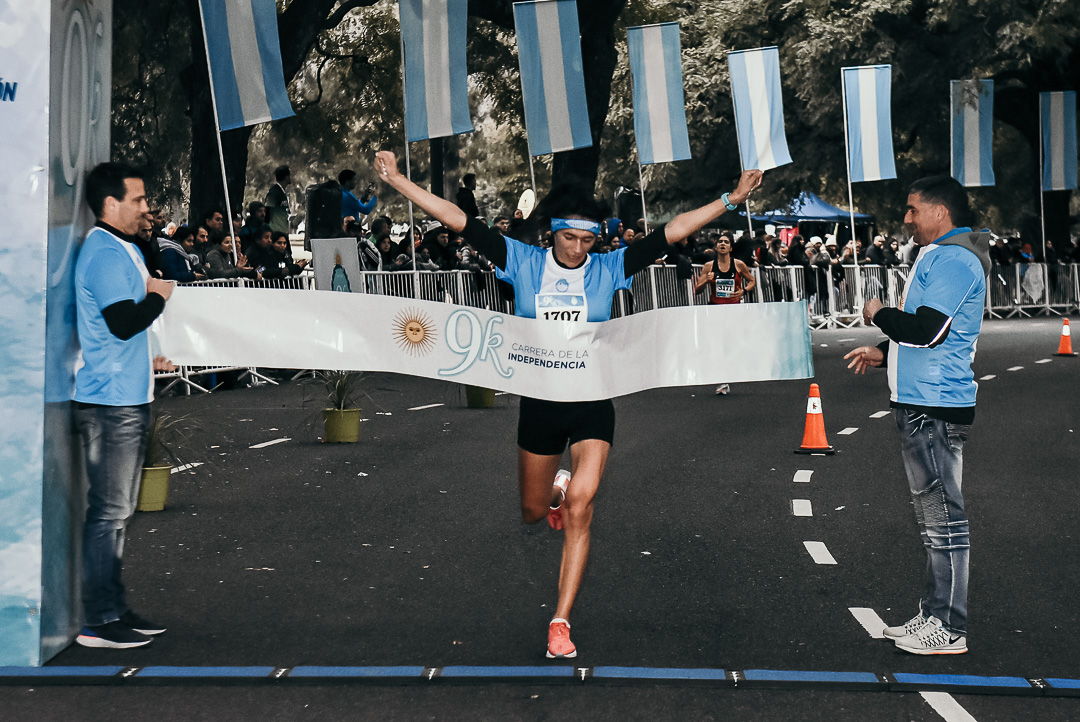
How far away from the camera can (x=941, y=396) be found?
20.0 feet

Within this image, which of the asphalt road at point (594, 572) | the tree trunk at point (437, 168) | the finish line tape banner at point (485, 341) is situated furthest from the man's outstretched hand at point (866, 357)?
the tree trunk at point (437, 168)

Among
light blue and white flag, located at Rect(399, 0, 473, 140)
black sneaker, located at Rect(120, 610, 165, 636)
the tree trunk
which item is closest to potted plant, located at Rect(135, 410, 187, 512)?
black sneaker, located at Rect(120, 610, 165, 636)

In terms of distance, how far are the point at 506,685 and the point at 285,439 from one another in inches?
322

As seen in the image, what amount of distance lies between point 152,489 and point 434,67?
12.4 m

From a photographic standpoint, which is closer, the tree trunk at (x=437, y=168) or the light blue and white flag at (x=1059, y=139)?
the light blue and white flag at (x=1059, y=139)

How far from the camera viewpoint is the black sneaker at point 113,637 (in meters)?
6.16

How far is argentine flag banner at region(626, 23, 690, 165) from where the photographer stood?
24.4 metres

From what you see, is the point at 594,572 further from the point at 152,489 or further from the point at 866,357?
the point at 152,489

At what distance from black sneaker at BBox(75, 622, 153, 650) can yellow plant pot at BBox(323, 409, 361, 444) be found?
22.9ft

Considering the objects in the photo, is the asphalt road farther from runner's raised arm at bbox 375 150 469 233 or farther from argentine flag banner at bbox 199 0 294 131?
argentine flag banner at bbox 199 0 294 131

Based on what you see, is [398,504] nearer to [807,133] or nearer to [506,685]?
[506,685]

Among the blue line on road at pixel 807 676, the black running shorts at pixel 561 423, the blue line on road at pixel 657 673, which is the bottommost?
the blue line on road at pixel 807 676

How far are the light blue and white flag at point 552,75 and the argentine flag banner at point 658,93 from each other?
2167 mm

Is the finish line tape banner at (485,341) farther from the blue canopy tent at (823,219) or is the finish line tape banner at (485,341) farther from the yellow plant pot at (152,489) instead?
the blue canopy tent at (823,219)
